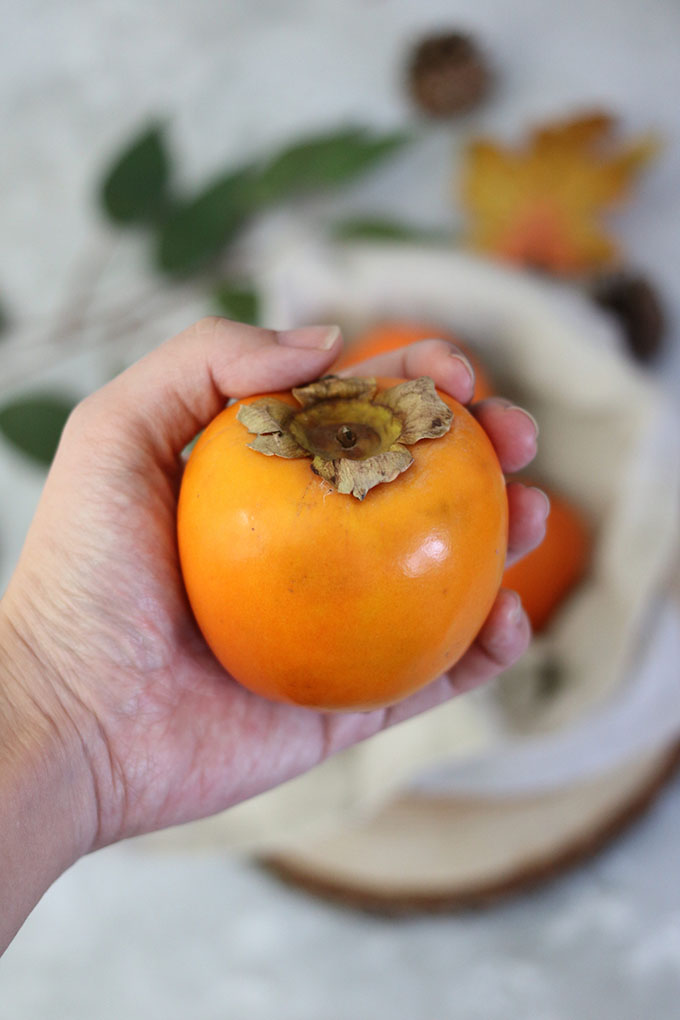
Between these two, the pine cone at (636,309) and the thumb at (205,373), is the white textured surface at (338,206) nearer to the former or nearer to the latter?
the pine cone at (636,309)

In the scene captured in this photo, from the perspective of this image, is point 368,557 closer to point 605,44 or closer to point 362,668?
point 362,668

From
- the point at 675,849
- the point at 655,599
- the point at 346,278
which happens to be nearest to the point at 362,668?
the point at 655,599

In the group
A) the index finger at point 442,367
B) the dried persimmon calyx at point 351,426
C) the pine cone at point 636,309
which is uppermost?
the dried persimmon calyx at point 351,426

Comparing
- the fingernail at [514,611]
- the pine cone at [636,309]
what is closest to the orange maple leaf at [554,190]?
the pine cone at [636,309]

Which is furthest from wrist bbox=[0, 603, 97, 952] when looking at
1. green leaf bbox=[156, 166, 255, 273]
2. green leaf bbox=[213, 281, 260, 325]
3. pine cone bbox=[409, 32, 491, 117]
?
pine cone bbox=[409, 32, 491, 117]

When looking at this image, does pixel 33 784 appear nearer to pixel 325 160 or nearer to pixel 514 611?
pixel 514 611

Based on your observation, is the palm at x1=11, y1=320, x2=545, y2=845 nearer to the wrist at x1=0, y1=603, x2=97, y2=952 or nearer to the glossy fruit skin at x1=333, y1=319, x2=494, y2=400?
the wrist at x1=0, y1=603, x2=97, y2=952

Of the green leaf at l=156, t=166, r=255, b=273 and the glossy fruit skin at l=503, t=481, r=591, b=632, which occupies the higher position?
the green leaf at l=156, t=166, r=255, b=273
